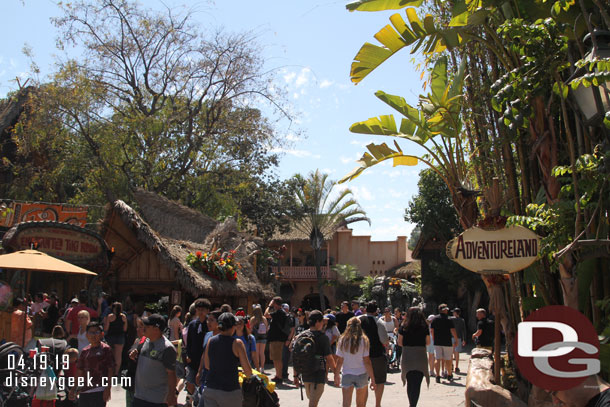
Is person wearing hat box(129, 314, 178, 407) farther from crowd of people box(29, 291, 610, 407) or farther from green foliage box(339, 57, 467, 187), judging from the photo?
green foliage box(339, 57, 467, 187)

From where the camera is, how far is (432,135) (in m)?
8.02

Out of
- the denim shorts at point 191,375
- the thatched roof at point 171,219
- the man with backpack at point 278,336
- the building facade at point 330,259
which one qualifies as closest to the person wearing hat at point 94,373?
the denim shorts at point 191,375

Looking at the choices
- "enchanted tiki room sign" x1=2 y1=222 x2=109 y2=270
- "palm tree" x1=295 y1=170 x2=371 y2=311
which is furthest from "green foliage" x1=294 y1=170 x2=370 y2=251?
"enchanted tiki room sign" x1=2 y1=222 x2=109 y2=270

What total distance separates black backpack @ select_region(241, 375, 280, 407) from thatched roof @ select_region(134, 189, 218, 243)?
517 inches

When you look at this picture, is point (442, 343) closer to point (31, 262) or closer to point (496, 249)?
point (496, 249)

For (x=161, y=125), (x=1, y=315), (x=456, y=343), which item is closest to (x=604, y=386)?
(x=1, y=315)

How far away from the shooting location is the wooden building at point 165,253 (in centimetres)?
1606

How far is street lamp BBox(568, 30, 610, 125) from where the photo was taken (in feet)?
15.0

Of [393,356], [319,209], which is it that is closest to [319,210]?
[319,209]

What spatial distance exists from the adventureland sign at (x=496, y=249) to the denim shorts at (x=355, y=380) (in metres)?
2.55

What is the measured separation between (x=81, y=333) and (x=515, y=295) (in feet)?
22.4

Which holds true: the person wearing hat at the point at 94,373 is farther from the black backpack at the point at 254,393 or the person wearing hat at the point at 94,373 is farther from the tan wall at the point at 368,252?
the tan wall at the point at 368,252

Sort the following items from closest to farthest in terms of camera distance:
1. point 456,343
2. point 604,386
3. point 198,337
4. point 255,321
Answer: point 604,386 → point 198,337 → point 255,321 → point 456,343

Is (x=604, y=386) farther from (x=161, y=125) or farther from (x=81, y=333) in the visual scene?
(x=161, y=125)
